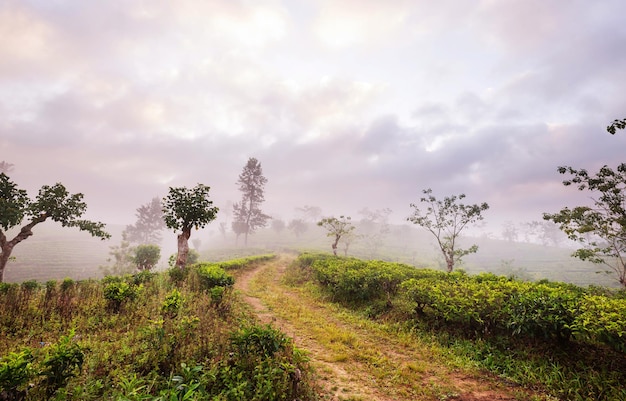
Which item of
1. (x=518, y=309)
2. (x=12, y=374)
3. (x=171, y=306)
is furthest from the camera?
(x=518, y=309)

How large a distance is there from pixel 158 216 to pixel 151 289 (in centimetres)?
7071

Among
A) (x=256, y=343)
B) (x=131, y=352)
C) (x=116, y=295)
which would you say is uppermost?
(x=116, y=295)

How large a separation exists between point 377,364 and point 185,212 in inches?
549

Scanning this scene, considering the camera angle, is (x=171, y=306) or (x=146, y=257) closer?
(x=171, y=306)

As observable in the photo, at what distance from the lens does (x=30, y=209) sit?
14.5 metres

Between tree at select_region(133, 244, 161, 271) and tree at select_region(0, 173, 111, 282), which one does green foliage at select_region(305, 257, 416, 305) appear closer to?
tree at select_region(0, 173, 111, 282)

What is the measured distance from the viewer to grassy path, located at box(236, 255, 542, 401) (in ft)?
18.8

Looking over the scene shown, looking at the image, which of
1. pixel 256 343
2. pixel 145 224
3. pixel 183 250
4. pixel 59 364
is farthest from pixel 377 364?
pixel 145 224

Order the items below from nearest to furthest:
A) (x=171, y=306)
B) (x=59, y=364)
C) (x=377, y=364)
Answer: (x=59, y=364)
(x=377, y=364)
(x=171, y=306)

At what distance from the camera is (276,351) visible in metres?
5.88

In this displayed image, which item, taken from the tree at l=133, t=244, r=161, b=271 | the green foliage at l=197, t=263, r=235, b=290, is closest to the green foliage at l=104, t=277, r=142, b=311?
the green foliage at l=197, t=263, r=235, b=290

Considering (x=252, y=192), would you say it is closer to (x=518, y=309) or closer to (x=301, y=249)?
(x=301, y=249)

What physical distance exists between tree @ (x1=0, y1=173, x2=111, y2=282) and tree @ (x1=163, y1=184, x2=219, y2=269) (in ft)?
17.8

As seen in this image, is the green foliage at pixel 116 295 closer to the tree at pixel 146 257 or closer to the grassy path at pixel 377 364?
the grassy path at pixel 377 364
